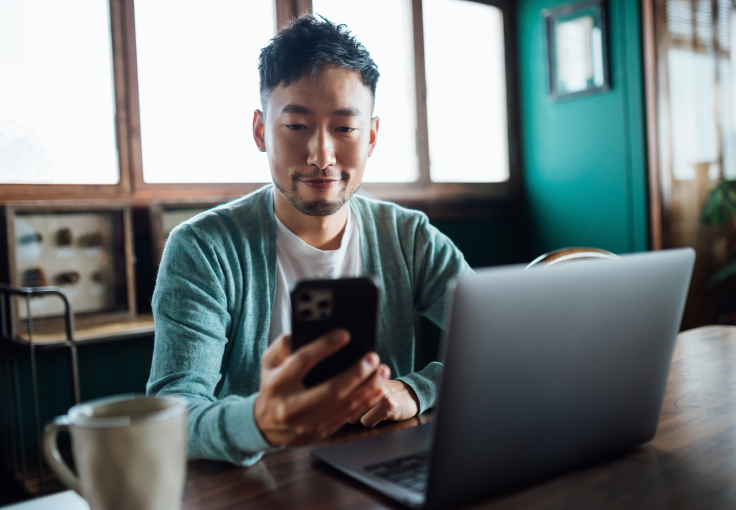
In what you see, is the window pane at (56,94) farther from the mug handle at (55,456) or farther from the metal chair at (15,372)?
the mug handle at (55,456)

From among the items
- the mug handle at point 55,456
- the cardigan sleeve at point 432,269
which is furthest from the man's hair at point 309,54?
the mug handle at point 55,456

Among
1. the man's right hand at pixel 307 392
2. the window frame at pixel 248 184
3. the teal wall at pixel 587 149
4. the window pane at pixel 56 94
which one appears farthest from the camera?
the teal wall at pixel 587 149

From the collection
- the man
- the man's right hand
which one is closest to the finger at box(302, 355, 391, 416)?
the man's right hand

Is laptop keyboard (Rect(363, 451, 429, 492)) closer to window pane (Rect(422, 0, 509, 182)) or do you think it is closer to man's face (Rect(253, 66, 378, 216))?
man's face (Rect(253, 66, 378, 216))

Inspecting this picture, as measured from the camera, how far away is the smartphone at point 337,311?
0.52 meters

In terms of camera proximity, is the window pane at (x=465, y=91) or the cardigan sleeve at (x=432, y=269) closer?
the cardigan sleeve at (x=432, y=269)

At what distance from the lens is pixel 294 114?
44.5 inches

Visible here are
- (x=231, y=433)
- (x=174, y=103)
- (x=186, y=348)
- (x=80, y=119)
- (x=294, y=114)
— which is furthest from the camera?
(x=174, y=103)

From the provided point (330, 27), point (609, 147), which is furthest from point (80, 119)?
point (609, 147)

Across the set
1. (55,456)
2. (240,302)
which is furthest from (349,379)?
(240,302)

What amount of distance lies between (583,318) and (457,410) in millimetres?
151

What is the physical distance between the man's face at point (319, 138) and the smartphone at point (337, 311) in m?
0.66

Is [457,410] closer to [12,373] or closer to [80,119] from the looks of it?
[12,373]

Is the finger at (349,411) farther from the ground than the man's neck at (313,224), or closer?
closer
